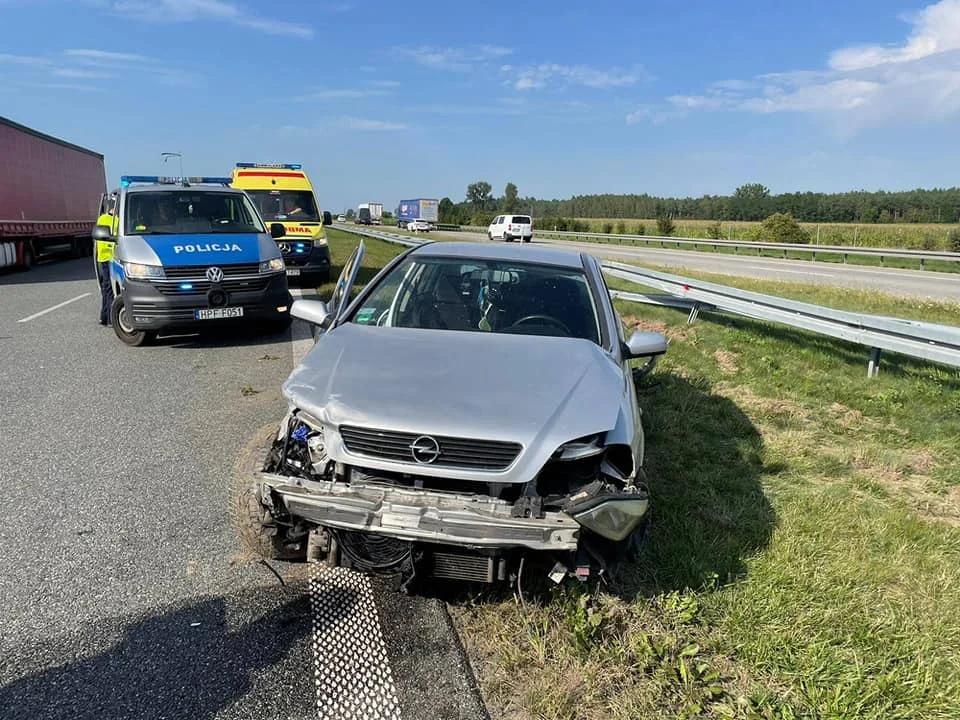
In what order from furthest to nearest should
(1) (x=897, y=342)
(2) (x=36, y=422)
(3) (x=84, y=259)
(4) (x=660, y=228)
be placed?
(4) (x=660, y=228) → (3) (x=84, y=259) → (1) (x=897, y=342) → (2) (x=36, y=422)

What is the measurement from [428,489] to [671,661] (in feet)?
4.02

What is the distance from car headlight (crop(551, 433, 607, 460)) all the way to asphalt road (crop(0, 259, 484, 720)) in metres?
0.94

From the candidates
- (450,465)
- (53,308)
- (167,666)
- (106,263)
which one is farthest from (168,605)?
(53,308)

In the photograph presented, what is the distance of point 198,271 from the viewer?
832 centimetres

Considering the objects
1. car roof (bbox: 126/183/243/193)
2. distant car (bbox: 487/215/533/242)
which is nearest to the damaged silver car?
car roof (bbox: 126/183/243/193)

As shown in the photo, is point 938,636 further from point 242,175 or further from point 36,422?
point 242,175

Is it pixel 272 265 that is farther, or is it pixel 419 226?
pixel 419 226

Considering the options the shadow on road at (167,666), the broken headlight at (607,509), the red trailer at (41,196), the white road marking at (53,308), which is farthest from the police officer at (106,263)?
the red trailer at (41,196)

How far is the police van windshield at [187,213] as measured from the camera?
29.3 feet

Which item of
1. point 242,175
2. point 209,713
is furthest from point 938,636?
point 242,175

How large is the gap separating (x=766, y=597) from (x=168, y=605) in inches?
110

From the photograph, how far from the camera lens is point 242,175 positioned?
1500cm

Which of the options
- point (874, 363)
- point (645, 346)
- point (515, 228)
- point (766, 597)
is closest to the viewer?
point (766, 597)

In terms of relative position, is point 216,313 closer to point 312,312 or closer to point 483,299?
point 312,312
